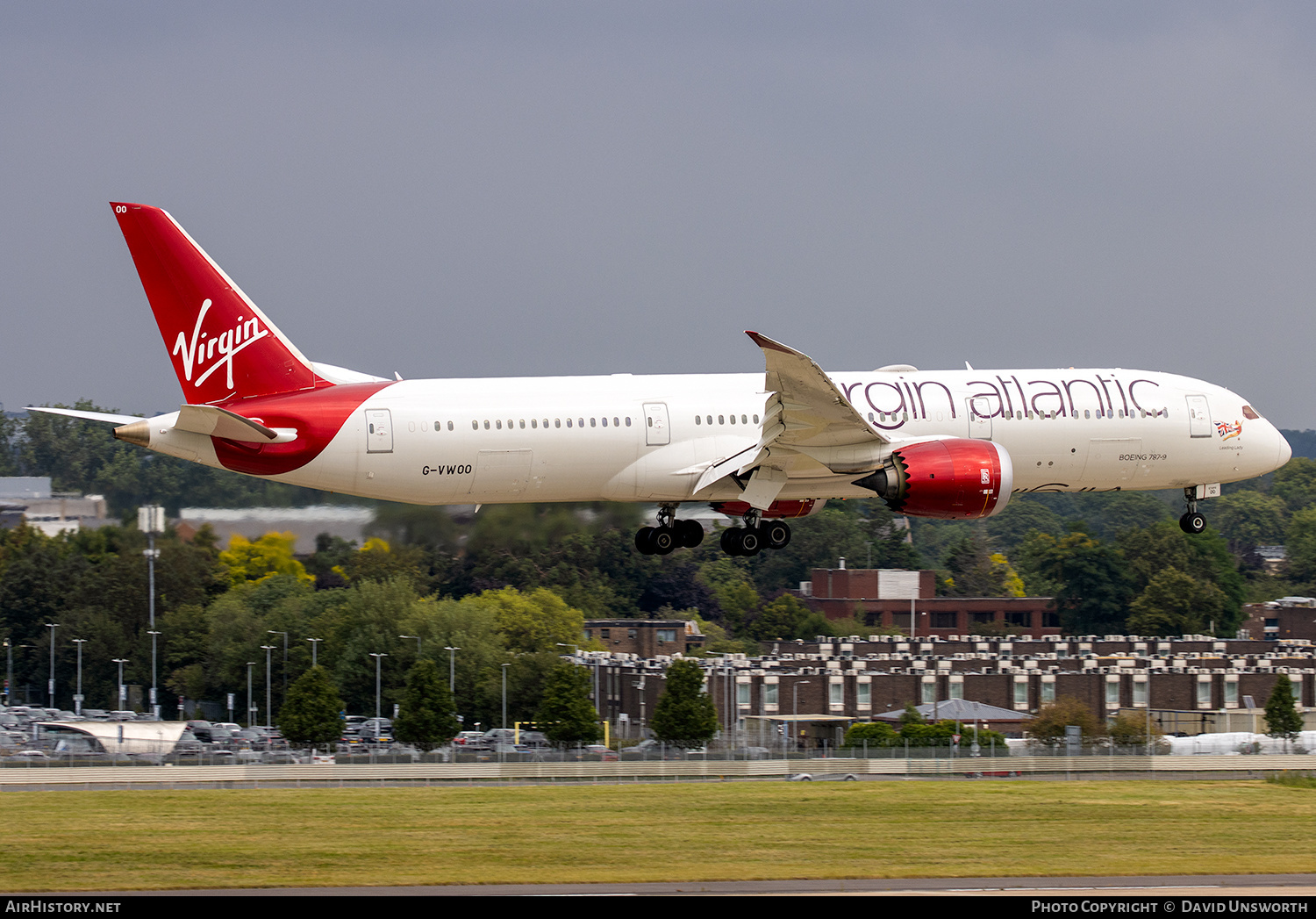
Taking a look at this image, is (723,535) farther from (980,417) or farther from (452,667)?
(452,667)

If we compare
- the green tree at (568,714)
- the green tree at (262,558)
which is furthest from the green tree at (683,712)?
the green tree at (262,558)

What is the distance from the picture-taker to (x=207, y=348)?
143 ft

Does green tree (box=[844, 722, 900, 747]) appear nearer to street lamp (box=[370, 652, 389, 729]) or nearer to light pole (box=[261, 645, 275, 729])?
street lamp (box=[370, 652, 389, 729])

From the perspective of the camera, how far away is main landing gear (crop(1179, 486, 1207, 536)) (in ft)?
167

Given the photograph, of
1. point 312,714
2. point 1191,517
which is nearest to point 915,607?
point 312,714

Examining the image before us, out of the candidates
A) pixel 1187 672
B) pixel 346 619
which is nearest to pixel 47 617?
pixel 346 619

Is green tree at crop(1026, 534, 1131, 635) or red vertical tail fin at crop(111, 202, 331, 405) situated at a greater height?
red vertical tail fin at crop(111, 202, 331, 405)

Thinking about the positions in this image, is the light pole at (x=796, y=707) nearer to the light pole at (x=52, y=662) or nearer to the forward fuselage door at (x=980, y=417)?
the light pole at (x=52, y=662)

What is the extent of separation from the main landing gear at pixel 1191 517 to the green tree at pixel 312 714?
49245 mm

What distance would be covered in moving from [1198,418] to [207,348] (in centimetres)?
2822

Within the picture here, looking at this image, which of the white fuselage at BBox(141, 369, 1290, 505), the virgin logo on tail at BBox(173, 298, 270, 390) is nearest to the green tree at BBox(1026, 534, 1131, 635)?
the white fuselage at BBox(141, 369, 1290, 505)

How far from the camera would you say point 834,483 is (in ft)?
150

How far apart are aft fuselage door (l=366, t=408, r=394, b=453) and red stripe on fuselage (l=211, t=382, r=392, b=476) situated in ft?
1.61
